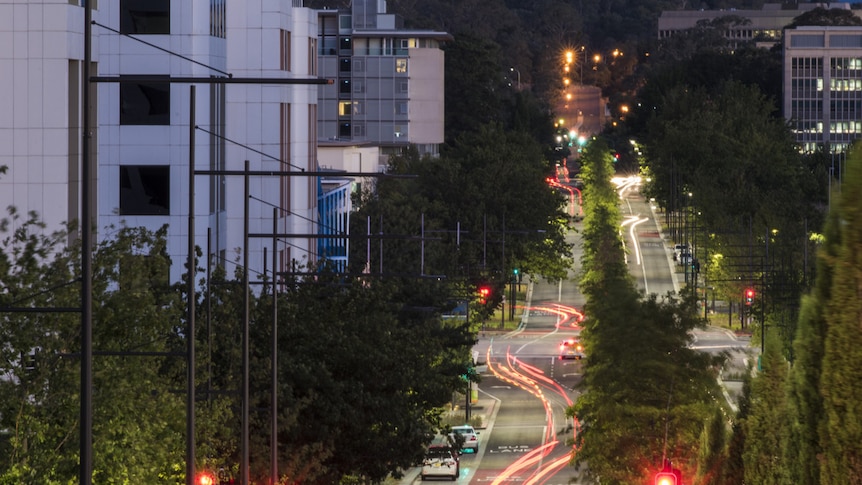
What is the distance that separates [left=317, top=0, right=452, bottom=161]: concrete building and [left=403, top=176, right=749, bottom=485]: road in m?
24.4

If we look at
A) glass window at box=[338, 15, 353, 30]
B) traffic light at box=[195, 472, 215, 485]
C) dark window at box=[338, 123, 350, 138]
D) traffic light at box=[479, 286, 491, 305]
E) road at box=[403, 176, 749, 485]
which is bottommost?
road at box=[403, 176, 749, 485]

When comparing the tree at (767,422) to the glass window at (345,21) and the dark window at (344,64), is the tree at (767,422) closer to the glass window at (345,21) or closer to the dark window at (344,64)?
the dark window at (344,64)

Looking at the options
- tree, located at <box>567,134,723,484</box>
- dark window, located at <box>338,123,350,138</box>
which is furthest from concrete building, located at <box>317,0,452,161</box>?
tree, located at <box>567,134,723,484</box>

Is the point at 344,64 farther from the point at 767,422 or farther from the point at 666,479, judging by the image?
the point at 666,479

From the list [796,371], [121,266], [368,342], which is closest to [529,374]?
[368,342]

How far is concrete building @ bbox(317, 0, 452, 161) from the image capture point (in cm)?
17225

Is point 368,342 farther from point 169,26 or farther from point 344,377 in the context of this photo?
point 169,26

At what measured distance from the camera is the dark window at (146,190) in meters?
65.2

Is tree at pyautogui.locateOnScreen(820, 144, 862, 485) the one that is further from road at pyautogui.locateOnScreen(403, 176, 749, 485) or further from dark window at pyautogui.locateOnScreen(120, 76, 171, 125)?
dark window at pyautogui.locateOnScreen(120, 76, 171, 125)

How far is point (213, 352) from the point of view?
4441 centimetres

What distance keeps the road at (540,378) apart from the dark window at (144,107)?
17.9m

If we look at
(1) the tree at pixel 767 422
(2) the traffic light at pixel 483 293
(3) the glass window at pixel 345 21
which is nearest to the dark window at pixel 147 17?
(1) the tree at pixel 767 422

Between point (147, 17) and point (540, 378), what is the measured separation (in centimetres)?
4058

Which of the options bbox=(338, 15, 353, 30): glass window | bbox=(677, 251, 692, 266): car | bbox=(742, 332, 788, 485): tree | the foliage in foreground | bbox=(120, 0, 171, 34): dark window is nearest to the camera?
the foliage in foreground
